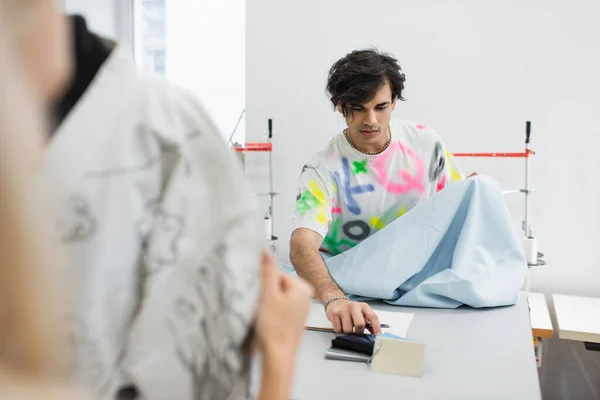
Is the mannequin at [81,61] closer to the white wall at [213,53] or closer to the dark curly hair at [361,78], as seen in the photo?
the dark curly hair at [361,78]

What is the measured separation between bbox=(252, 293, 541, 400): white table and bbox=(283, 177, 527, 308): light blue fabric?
90 millimetres

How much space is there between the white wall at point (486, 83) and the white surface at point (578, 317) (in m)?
0.18

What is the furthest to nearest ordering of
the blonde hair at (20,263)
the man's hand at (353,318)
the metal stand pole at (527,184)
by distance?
the metal stand pole at (527,184) < the man's hand at (353,318) < the blonde hair at (20,263)

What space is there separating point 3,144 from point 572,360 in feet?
9.36

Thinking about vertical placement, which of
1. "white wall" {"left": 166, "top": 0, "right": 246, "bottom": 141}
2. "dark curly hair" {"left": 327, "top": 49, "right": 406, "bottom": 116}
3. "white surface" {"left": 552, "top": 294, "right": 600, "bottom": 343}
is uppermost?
"white wall" {"left": 166, "top": 0, "right": 246, "bottom": 141}

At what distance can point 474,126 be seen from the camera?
9.04ft

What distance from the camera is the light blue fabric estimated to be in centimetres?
151

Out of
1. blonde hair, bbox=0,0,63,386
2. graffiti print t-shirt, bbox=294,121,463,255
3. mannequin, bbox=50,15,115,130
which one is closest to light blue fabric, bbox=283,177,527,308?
graffiti print t-shirt, bbox=294,121,463,255

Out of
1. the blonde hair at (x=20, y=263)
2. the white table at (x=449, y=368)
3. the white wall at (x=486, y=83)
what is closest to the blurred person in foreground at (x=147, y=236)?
the blonde hair at (x=20, y=263)

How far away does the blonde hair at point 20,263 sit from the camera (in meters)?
0.28

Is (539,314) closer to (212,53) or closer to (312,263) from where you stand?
(312,263)

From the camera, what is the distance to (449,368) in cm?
112

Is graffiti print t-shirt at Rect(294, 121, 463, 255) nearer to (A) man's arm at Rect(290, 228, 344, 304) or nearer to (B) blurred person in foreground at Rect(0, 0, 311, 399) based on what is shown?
(A) man's arm at Rect(290, 228, 344, 304)

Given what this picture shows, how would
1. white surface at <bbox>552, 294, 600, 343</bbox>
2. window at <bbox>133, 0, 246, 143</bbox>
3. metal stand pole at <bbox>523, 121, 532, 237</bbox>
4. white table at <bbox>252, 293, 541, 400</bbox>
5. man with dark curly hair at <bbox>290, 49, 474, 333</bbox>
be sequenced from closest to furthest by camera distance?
white table at <bbox>252, 293, 541, 400</bbox>, man with dark curly hair at <bbox>290, 49, 474, 333</bbox>, white surface at <bbox>552, 294, 600, 343</bbox>, metal stand pole at <bbox>523, 121, 532, 237</bbox>, window at <bbox>133, 0, 246, 143</bbox>
